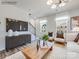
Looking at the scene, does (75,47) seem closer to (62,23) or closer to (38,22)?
(62,23)

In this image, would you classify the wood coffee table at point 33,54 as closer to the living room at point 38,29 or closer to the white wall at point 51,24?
Result: the living room at point 38,29

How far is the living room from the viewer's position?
171 inches

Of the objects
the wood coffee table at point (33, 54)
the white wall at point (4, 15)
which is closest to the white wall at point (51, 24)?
the white wall at point (4, 15)

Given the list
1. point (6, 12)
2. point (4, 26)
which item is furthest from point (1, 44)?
point (6, 12)

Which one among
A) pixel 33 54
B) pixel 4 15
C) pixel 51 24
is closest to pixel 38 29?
pixel 51 24

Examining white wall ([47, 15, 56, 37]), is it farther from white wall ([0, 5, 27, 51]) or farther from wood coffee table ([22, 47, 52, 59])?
wood coffee table ([22, 47, 52, 59])

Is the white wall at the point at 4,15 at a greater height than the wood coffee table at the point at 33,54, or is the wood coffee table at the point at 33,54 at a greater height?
the white wall at the point at 4,15

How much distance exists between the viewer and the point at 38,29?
34.2ft

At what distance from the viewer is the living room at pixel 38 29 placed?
435 cm

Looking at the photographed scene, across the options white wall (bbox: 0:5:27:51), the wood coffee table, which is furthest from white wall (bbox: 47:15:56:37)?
the wood coffee table

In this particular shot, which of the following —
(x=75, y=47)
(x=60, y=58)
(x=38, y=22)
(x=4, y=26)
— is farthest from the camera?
(x=38, y=22)

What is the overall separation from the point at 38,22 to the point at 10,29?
5.20 m

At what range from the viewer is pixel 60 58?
12.3 ft

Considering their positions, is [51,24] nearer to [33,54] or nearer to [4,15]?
[4,15]
